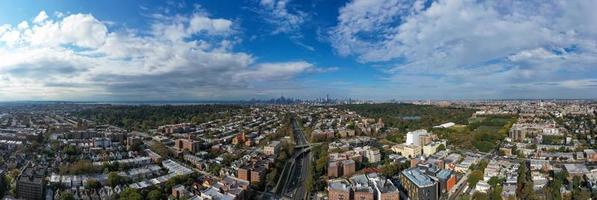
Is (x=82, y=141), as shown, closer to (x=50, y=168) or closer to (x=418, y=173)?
(x=50, y=168)

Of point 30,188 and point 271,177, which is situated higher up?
point 30,188

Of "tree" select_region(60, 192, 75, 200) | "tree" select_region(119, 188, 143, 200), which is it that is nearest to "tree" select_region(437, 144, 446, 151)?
"tree" select_region(119, 188, 143, 200)

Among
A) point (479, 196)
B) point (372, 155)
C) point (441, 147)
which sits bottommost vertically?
point (479, 196)

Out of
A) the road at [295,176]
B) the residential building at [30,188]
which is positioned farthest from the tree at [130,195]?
the road at [295,176]

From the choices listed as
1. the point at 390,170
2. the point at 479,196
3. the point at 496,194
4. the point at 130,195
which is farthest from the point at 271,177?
the point at 496,194

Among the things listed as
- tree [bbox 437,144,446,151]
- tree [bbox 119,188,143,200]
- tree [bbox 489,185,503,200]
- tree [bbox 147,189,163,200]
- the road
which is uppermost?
tree [bbox 437,144,446,151]

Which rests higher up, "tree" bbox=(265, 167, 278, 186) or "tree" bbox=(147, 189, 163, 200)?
"tree" bbox=(147, 189, 163, 200)

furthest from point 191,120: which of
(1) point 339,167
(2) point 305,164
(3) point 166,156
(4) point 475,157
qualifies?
(4) point 475,157

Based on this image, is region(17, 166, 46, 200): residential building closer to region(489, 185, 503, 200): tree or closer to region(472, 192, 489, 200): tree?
region(472, 192, 489, 200): tree

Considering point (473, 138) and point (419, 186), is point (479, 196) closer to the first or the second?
point (419, 186)
